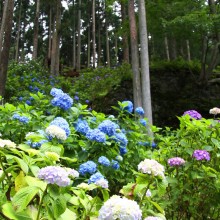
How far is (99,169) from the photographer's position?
2.86 m

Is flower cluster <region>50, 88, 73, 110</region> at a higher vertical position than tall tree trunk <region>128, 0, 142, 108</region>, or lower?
lower

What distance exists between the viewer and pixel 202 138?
2.96 metres

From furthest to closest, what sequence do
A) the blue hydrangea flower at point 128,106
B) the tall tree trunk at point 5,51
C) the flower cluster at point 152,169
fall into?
the tall tree trunk at point 5,51 < the blue hydrangea flower at point 128,106 < the flower cluster at point 152,169

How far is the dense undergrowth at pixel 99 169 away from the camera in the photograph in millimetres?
1266

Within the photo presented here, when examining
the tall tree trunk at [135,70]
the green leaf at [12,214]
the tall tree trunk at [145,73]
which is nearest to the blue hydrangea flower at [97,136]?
the green leaf at [12,214]

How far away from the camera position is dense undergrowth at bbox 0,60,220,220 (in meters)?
1.27

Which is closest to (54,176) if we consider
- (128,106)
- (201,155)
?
(201,155)

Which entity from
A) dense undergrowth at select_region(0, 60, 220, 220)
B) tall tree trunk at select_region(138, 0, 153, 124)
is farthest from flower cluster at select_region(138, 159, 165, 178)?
tall tree trunk at select_region(138, 0, 153, 124)

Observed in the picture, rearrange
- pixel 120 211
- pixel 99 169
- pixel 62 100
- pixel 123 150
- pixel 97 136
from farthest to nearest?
pixel 123 150 < pixel 62 100 < pixel 99 169 < pixel 97 136 < pixel 120 211

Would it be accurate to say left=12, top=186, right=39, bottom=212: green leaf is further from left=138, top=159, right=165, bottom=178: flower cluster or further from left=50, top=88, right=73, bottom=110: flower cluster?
left=50, top=88, right=73, bottom=110: flower cluster

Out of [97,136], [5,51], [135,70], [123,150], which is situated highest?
[5,51]

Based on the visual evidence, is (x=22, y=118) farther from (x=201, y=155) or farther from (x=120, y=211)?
(x=120, y=211)

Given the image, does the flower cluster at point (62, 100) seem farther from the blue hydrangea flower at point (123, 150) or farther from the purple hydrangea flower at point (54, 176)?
the purple hydrangea flower at point (54, 176)

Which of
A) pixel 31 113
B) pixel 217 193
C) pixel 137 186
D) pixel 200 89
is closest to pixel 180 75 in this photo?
pixel 200 89
